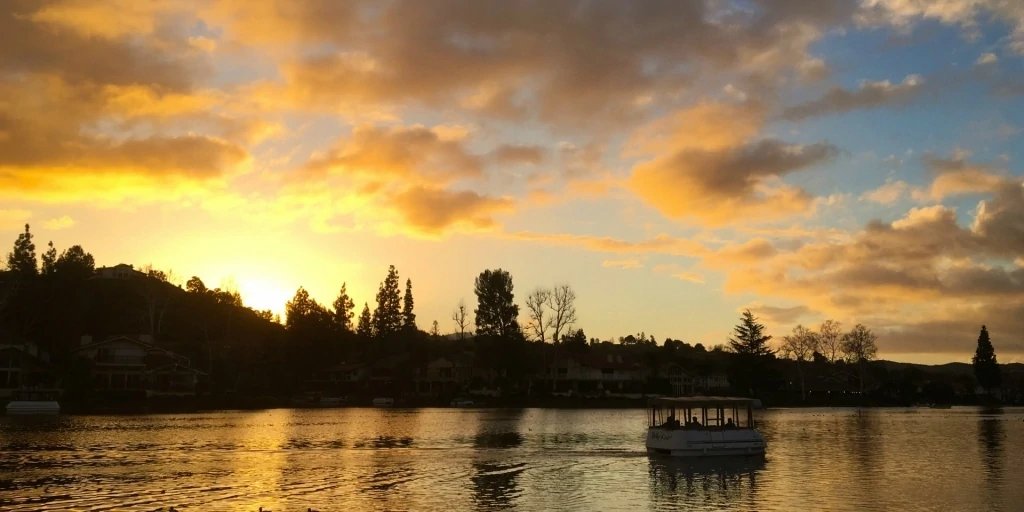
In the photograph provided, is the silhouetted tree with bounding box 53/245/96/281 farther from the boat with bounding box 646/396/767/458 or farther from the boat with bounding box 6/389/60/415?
the boat with bounding box 646/396/767/458

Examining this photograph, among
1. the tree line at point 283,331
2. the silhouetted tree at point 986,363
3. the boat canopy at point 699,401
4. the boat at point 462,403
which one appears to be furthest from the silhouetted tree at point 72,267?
the silhouetted tree at point 986,363

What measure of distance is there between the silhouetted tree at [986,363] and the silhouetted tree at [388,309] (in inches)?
5385

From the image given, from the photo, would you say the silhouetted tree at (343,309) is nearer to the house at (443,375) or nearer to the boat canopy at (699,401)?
the house at (443,375)

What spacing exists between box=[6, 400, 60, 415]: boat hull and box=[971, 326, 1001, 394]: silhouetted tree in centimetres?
19072

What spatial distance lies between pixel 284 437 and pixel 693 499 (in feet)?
142

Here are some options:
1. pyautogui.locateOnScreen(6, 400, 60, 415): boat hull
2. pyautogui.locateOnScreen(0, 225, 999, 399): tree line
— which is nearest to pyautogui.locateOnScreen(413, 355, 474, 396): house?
pyautogui.locateOnScreen(0, 225, 999, 399): tree line

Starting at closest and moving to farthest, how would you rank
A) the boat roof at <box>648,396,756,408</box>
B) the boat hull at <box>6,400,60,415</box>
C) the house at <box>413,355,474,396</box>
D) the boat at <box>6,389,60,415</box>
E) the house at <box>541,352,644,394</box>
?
the boat roof at <box>648,396,756,408</box>, the boat hull at <box>6,400,60,415</box>, the boat at <box>6,389,60,415</box>, the house at <box>541,352,644,394</box>, the house at <box>413,355,474,396</box>

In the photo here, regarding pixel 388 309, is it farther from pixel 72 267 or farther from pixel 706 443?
pixel 706 443

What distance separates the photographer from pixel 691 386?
6693 inches

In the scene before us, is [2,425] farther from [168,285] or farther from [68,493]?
[168,285]

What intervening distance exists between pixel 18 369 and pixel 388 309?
76705mm

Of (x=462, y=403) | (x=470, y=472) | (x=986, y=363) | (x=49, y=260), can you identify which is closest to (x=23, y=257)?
(x=49, y=260)

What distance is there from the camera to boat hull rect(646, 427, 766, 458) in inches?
2092

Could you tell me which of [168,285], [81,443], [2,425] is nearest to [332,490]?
[81,443]
